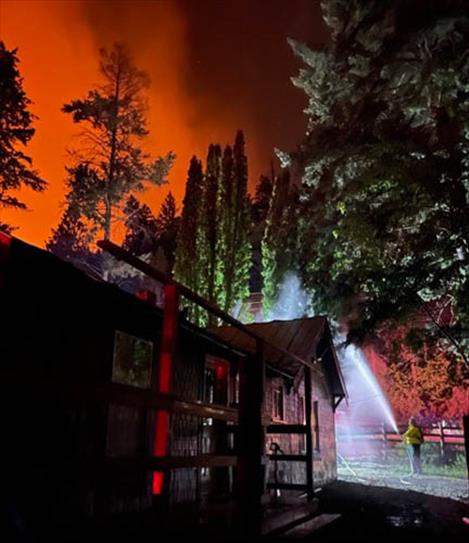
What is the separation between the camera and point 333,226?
17.5m

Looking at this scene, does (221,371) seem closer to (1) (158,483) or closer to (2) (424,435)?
(1) (158,483)

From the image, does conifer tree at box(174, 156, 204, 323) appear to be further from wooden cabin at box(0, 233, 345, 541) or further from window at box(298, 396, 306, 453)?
wooden cabin at box(0, 233, 345, 541)

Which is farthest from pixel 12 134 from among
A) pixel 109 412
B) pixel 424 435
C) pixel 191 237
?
pixel 424 435

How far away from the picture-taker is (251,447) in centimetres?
731

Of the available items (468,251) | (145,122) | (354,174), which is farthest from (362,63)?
(145,122)

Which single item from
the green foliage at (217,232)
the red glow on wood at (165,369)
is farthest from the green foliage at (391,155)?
the green foliage at (217,232)

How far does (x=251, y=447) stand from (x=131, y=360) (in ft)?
9.77

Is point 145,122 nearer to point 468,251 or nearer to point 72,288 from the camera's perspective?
point 468,251

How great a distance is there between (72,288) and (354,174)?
1129 centimetres

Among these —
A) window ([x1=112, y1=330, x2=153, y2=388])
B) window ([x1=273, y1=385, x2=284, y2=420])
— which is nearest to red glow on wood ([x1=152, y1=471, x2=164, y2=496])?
window ([x1=112, y1=330, x2=153, y2=388])

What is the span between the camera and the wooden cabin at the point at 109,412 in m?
4.20

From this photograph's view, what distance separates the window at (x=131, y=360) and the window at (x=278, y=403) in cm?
698

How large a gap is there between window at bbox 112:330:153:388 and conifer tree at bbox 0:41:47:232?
55.6 ft

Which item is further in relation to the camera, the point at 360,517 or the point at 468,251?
the point at 468,251
